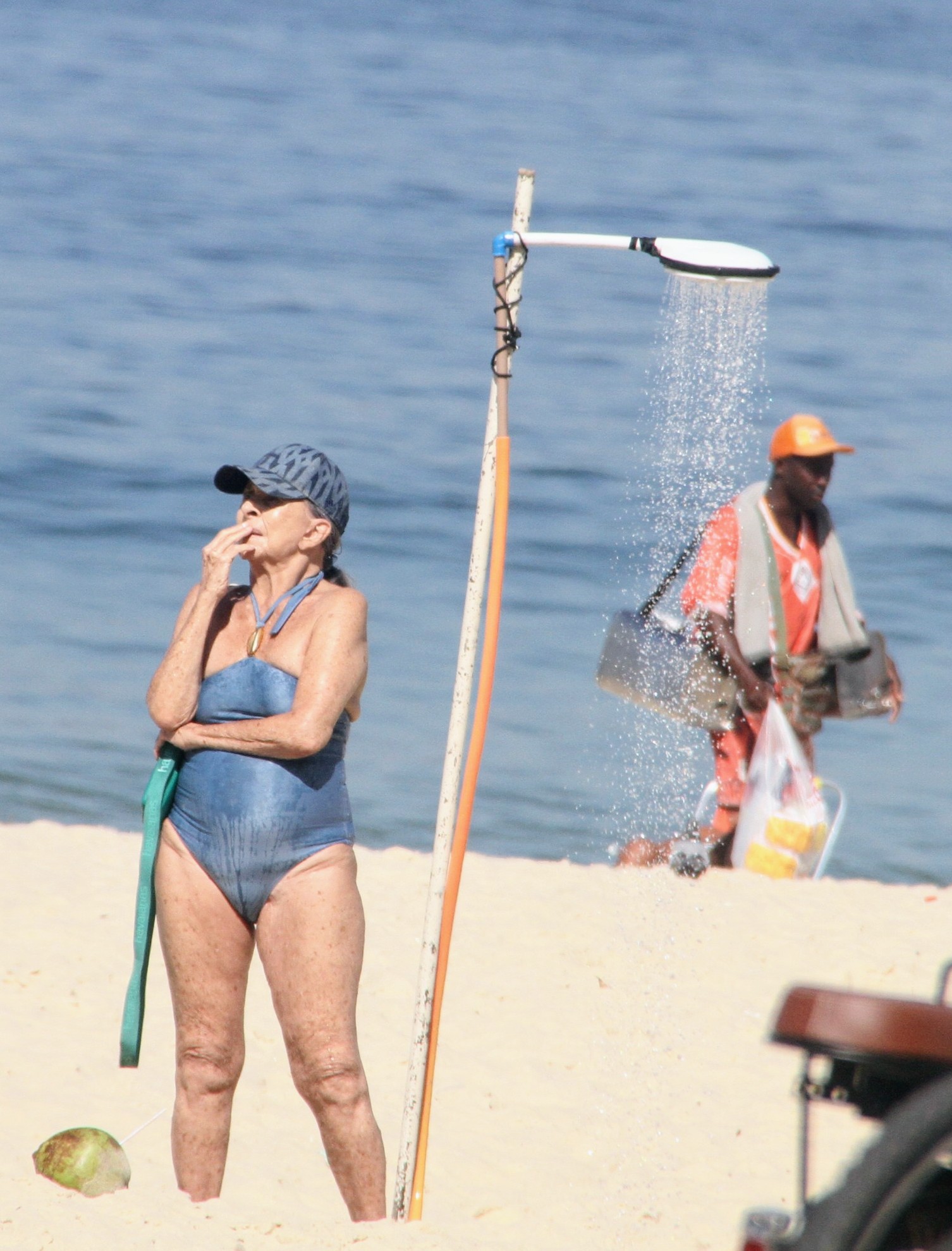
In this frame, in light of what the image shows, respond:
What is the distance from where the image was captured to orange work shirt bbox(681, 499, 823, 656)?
7117 millimetres

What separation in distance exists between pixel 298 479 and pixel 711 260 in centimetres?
108

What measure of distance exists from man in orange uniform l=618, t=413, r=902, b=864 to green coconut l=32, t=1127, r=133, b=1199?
3.50 meters

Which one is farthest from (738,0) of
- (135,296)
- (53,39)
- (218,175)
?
(135,296)

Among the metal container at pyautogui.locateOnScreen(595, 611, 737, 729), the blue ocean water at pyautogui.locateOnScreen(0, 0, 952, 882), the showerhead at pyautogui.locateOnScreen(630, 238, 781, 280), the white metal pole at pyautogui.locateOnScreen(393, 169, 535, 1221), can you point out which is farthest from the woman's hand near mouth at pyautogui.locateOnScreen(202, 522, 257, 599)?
the blue ocean water at pyautogui.locateOnScreen(0, 0, 952, 882)

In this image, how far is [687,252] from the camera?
4027 millimetres

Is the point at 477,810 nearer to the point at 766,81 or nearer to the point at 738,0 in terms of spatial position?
the point at 766,81

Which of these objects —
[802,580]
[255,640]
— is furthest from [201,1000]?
[802,580]

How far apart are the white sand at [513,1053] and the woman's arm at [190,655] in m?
1.10

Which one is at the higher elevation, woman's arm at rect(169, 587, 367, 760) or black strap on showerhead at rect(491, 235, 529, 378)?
black strap on showerhead at rect(491, 235, 529, 378)

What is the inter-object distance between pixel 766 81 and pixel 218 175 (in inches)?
728

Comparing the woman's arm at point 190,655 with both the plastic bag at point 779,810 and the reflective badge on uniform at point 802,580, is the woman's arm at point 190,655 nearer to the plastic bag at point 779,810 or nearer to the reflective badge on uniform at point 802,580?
the plastic bag at point 779,810

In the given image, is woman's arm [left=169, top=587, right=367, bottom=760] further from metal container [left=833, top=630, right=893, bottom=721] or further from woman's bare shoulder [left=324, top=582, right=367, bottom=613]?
metal container [left=833, top=630, right=893, bottom=721]

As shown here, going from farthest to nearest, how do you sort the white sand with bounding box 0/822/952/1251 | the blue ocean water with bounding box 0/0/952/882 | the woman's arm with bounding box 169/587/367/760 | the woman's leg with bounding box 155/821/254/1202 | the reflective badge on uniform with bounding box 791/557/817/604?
1. the blue ocean water with bounding box 0/0/952/882
2. the reflective badge on uniform with bounding box 791/557/817/604
3. the white sand with bounding box 0/822/952/1251
4. the woman's leg with bounding box 155/821/254/1202
5. the woman's arm with bounding box 169/587/367/760

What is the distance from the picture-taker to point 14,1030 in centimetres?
567
